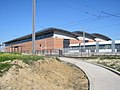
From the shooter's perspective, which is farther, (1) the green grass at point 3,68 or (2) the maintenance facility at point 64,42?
(2) the maintenance facility at point 64,42

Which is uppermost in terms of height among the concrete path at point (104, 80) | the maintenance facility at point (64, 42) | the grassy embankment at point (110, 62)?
the maintenance facility at point (64, 42)

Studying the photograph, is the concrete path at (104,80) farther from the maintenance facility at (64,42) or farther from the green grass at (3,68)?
the maintenance facility at (64,42)

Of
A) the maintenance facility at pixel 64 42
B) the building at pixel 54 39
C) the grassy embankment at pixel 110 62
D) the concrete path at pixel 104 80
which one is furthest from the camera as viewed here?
the building at pixel 54 39

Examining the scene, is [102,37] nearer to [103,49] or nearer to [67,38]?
[67,38]

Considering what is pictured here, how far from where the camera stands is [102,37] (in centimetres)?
10750

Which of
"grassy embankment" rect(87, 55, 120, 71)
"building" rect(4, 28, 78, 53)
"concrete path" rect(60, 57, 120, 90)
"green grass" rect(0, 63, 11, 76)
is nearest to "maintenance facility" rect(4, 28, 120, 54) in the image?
"building" rect(4, 28, 78, 53)

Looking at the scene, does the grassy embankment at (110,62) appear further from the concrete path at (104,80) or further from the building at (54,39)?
the building at (54,39)

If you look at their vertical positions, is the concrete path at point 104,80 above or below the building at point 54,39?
below

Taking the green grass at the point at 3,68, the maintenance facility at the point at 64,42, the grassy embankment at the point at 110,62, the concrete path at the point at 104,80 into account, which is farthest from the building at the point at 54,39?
the green grass at the point at 3,68

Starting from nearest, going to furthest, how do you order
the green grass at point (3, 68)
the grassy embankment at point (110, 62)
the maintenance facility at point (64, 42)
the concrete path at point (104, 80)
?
the concrete path at point (104, 80), the green grass at point (3, 68), the grassy embankment at point (110, 62), the maintenance facility at point (64, 42)

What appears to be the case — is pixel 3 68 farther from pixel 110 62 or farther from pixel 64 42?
pixel 64 42

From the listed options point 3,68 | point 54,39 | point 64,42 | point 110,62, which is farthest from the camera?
point 64,42

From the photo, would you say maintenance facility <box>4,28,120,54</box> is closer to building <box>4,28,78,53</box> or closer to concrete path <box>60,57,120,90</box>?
building <box>4,28,78,53</box>

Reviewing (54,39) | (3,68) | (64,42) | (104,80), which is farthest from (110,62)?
(64,42)
